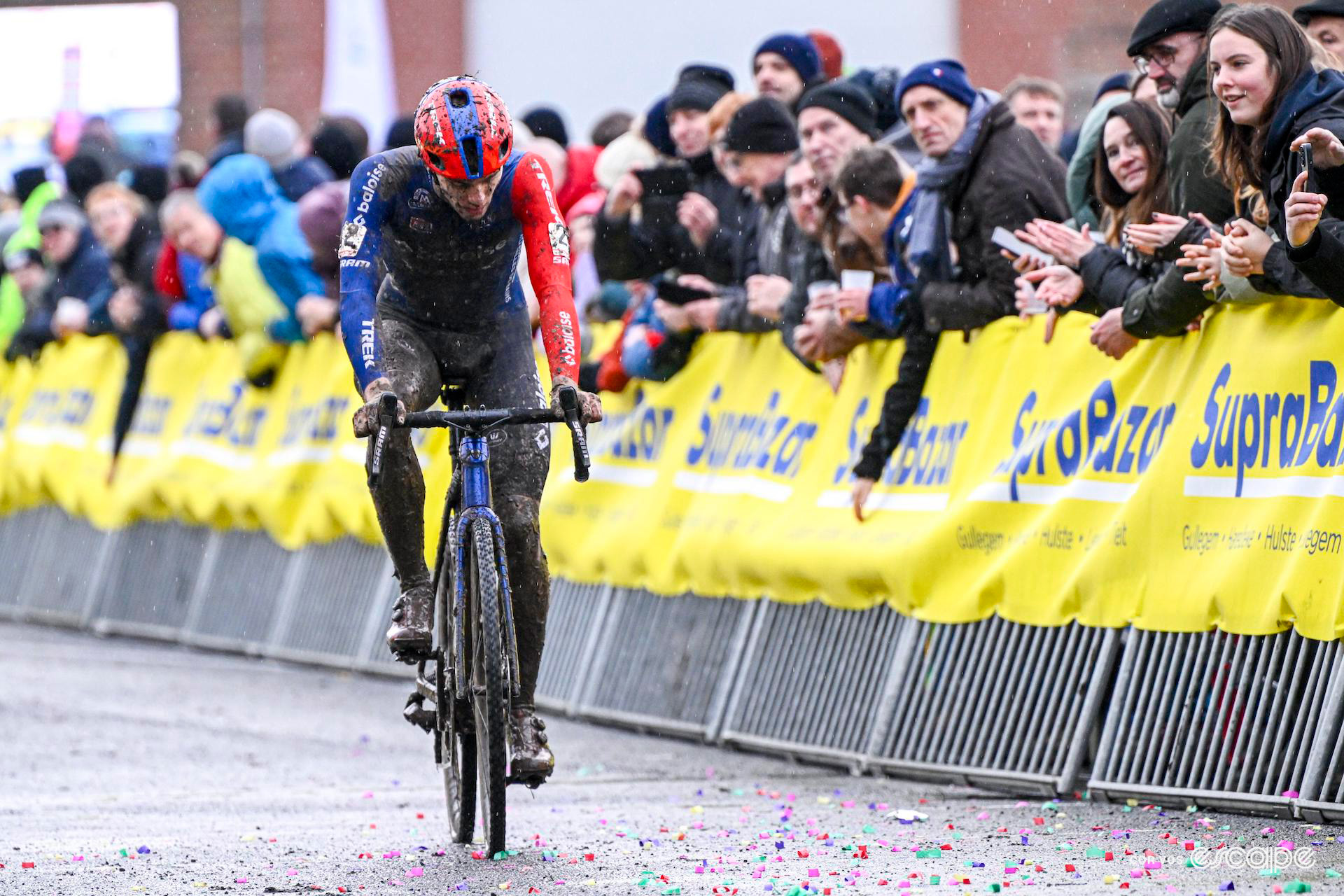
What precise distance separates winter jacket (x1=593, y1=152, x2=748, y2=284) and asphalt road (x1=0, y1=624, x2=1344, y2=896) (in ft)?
7.83

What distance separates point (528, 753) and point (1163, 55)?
3490mm

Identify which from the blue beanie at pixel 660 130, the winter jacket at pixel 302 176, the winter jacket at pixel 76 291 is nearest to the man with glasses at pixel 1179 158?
the blue beanie at pixel 660 130

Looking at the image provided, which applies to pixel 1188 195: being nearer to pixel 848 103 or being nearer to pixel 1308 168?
pixel 1308 168

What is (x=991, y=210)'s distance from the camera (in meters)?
9.47

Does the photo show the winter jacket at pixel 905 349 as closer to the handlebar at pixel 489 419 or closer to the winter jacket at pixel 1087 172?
the winter jacket at pixel 1087 172

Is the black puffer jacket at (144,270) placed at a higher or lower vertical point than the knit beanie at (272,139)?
lower

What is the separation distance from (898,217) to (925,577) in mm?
1576

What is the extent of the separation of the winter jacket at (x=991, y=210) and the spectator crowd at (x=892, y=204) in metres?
0.01

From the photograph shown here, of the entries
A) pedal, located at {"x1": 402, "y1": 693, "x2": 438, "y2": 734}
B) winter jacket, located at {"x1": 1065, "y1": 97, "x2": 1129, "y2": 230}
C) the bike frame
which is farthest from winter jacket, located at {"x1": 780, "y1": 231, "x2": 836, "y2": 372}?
the bike frame

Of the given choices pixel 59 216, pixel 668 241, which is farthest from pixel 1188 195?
pixel 59 216

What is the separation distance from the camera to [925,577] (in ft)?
31.9

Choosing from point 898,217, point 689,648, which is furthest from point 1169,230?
point 689,648

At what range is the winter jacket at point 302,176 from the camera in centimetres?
1565

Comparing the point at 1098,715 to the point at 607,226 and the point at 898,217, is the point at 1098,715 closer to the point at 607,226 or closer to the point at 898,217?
the point at 898,217
